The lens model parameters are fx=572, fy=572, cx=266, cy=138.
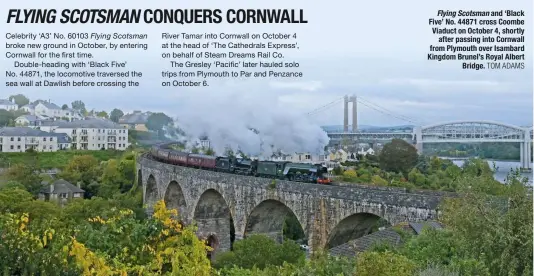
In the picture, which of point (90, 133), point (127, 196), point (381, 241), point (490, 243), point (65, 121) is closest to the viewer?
point (490, 243)

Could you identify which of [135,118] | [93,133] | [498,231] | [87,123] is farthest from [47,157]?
[498,231]

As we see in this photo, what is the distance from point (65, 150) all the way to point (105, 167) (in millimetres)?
5775

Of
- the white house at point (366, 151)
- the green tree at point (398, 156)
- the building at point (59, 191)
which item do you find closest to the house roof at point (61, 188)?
the building at point (59, 191)

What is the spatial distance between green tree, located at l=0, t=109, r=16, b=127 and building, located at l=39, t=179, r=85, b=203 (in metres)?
5.92

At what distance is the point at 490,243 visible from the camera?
8180 millimetres

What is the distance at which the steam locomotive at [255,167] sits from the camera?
71.4 feet

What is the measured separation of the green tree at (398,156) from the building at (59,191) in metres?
16.8

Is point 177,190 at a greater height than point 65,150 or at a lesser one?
lesser

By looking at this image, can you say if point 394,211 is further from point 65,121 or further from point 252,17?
point 65,121

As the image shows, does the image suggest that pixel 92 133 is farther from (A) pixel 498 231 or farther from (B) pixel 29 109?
(A) pixel 498 231

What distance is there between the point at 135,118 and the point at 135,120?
43 cm

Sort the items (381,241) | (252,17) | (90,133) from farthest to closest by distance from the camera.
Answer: (90,133)
(381,241)
(252,17)

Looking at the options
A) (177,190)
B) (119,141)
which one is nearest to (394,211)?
(177,190)

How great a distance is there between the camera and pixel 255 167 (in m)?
25.5
